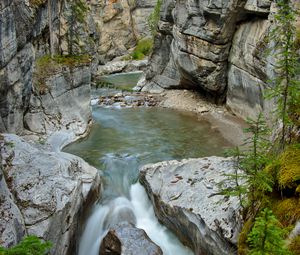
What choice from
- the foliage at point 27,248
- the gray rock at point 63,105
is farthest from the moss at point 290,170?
the gray rock at point 63,105

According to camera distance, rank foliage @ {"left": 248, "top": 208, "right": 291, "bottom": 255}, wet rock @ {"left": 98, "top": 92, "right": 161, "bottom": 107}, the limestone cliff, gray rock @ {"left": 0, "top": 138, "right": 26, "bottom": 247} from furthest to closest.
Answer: wet rock @ {"left": 98, "top": 92, "right": 161, "bottom": 107}, the limestone cliff, gray rock @ {"left": 0, "top": 138, "right": 26, "bottom": 247}, foliage @ {"left": 248, "top": 208, "right": 291, "bottom": 255}

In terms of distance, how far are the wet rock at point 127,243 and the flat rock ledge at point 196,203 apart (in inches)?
40.3

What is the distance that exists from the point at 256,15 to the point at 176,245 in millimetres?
14394

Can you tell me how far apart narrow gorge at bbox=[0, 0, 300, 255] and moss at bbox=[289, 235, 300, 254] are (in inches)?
1.4

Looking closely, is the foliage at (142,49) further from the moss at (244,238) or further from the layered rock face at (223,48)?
the moss at (244,238)

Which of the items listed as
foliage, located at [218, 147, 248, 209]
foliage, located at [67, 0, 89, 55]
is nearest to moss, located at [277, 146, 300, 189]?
foliage, located at [218, 147, 248, 209]

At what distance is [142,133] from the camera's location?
774 inches

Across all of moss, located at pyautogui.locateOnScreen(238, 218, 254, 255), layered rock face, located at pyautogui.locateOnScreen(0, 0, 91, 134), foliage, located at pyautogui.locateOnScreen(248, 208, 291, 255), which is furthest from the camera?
layered rock face, located at pyautogui.locateOnScreen(0, 0, 91, 134)

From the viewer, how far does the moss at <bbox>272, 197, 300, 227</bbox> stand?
6.15m

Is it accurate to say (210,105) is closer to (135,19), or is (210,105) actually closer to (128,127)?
(128,127)

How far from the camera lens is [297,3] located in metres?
15.2

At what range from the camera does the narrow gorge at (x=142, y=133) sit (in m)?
8.82

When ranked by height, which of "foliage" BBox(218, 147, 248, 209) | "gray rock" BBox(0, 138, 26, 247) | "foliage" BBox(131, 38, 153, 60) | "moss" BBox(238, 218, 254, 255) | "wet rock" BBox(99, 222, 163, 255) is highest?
"foliage" BBox(218, 147, 248, 209)

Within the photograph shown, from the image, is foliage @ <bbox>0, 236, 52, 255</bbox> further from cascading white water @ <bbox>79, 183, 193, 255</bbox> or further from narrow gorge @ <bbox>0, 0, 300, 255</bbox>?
cascading white water @ <bbox>79, 183, 193, 255</bbox>
